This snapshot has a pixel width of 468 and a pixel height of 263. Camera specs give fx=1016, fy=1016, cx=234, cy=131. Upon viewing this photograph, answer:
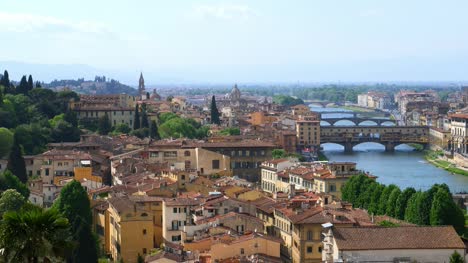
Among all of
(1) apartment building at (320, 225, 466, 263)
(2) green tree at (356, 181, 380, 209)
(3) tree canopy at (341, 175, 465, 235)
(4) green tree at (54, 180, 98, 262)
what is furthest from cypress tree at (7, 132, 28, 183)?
(1) apartment building at (320, 225, 466, 263)

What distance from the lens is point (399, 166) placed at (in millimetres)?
50000

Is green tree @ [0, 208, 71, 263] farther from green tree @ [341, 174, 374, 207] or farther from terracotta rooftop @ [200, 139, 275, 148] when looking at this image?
terracotta rooftop @ [200, 139, 275, 148]

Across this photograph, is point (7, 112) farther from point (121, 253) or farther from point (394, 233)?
point (394, 233)

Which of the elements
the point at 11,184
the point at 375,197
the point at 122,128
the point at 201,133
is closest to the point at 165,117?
the point at 201,133

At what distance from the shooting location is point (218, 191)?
23.7 metres

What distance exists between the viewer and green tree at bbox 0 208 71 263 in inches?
315

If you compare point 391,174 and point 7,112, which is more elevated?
point 7,112

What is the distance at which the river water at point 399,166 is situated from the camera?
4097cm

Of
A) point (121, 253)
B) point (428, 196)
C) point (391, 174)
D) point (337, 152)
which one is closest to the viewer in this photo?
point (121, 253)

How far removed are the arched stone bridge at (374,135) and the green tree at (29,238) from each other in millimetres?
55499

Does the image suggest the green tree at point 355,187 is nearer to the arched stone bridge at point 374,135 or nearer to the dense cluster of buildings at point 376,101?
the arched stone bridge at point 374,135

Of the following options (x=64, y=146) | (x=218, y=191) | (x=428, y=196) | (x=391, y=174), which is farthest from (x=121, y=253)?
(x=391, y=174)

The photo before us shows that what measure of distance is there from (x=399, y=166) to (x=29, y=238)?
4313 cm

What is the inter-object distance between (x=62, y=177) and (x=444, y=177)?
833 inches
